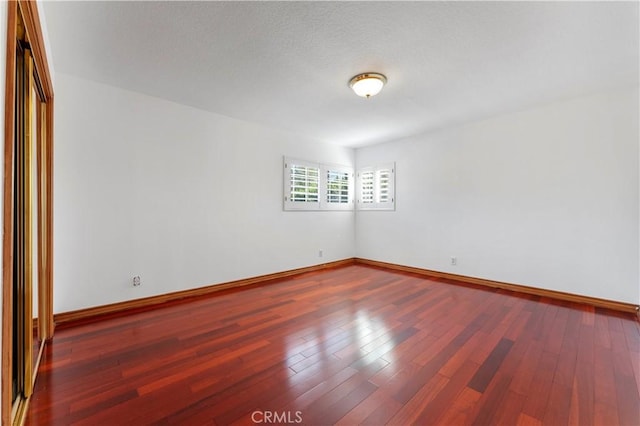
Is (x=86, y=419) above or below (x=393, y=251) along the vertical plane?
below

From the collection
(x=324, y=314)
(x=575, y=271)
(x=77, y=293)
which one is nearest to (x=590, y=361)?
(x=575, y=271)

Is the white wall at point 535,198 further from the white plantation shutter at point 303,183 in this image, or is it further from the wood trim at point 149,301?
the wood trim at point 149,301

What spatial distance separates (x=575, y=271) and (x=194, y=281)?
15.2 ft

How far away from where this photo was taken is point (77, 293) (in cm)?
267

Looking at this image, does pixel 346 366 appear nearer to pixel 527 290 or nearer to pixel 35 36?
pixel 35 36

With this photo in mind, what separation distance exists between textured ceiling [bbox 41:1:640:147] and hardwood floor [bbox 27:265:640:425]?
239 centimetres

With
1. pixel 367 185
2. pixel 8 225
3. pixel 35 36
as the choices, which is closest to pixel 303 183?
pixel 367 185

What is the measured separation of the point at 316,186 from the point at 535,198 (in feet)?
10.6

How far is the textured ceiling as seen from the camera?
1821mm

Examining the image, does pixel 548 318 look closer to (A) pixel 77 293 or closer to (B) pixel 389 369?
(B) pixel 389 369

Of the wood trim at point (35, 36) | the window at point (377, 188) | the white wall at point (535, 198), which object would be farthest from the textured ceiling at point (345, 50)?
the window at point (377, 188)

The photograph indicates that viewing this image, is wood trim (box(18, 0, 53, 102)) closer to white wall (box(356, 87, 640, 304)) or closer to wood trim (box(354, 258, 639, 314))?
white wall (box(356, 87, 640, 304))
